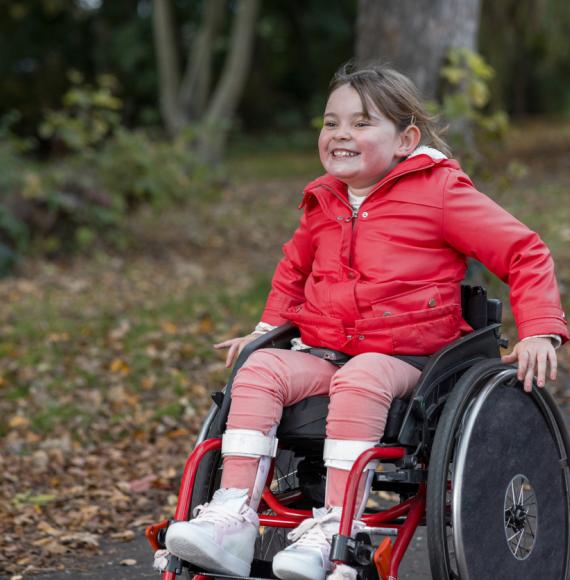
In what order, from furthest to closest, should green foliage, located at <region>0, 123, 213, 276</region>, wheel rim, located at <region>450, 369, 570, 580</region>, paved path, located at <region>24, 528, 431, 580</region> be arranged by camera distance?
green foliage, located at <region>0, 123, 213, 276</region>
paved path, located at <region>24, 528, 431, 580</region>
wheel rim, located at <region>450, 369, 570, 580</region>

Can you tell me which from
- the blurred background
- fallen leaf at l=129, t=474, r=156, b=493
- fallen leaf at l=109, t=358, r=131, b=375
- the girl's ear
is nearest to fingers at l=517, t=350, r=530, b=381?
the girl's ear

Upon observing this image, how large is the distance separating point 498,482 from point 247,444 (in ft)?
2.11

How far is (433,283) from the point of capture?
284cm

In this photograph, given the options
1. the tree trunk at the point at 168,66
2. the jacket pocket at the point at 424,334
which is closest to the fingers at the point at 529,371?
the jacket pocket at the point at 424,334

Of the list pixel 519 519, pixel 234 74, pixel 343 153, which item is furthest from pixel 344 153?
pixel 234 74

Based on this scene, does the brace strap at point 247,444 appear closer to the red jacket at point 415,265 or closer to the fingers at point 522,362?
the red jacket at point 415,265

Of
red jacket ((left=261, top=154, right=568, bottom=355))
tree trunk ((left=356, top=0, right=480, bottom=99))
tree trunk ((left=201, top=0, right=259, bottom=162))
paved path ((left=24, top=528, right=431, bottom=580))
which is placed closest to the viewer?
red jacket ((left=261, top=154, right=568, bottom=355))

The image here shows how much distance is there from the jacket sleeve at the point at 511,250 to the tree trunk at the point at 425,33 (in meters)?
3.58

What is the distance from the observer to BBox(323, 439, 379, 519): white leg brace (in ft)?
8.39

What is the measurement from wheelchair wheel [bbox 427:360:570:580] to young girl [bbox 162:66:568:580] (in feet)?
0.46

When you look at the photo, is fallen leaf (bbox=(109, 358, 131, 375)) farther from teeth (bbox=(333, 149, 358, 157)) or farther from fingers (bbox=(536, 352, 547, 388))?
fingers (bbox=(536, 352, 547, 388))

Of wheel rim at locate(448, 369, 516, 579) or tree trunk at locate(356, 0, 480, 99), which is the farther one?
tree trunk at locate(356, 0, 480, 99)

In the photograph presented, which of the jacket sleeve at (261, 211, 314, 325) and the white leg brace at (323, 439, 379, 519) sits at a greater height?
the jacket sleeve at (261, 211, 314, 325)

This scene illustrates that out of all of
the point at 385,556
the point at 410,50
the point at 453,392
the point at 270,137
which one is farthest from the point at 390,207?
the point at 270,137
